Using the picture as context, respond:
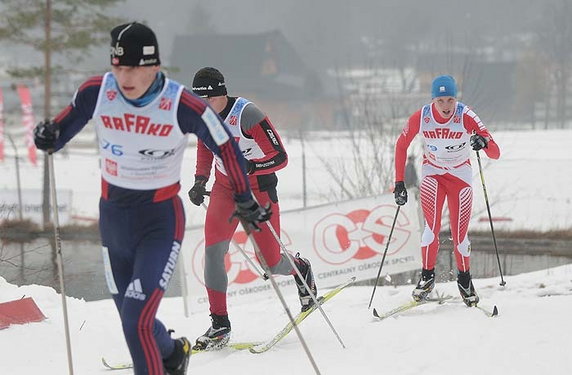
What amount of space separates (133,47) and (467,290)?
431cm

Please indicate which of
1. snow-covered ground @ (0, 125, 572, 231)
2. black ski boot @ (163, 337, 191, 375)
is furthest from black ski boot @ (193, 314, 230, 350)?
snow-covered ground @ (0, 125, 572, 231)

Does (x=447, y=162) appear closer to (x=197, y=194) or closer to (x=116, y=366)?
(x=197, y=194)

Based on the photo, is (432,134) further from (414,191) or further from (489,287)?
(414,191)

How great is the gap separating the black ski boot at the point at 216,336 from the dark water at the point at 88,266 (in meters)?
3.08

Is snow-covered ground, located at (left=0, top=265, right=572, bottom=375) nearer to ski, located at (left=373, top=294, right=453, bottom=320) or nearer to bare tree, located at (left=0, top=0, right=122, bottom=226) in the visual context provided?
ski, located at (left=373, top=294, right=453, bottom=320)

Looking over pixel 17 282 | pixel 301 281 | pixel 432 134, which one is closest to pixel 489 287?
pixel 432 134

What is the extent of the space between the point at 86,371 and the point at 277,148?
2.19 meters

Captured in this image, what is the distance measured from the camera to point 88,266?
1455cm

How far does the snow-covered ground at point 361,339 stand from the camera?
525 cm

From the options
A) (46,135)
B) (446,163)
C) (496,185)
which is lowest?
(496,185)

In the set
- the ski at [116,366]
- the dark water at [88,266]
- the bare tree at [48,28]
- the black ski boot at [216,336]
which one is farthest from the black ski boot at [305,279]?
the bare tree at [48,28]

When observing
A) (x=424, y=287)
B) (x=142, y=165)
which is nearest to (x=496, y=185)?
(x=424, y=287)

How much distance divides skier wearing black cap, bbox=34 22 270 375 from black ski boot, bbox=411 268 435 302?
131 inches

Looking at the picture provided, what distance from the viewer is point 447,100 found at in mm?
6699
